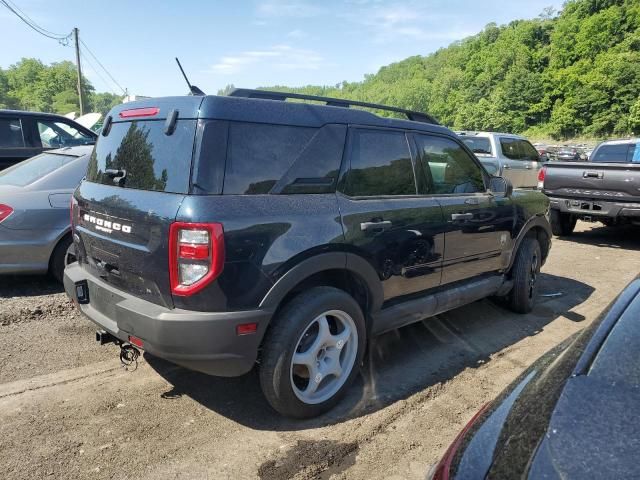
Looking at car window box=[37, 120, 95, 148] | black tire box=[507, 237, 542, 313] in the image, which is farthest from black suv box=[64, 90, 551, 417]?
car window box=[37, 120, 95, 148]

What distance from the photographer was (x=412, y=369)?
3701 millimetres

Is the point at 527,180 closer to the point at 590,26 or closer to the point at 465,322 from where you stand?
the point at 465,322

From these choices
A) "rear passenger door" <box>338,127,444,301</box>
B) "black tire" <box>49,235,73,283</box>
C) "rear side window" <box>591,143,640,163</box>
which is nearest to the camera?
"rear passenger door" <box>338,127,444,301</box>

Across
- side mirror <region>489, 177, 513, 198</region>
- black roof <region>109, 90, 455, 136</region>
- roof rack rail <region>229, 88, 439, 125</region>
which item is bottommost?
side mirror <region>489, 177, 513, 198</region>

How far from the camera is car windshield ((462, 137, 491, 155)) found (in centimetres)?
1202

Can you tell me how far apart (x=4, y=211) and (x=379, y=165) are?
12.2 ft

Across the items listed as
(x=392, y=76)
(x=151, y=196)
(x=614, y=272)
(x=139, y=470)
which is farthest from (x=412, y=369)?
(x=392, y=76)

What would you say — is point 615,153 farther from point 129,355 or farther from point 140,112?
point 129,355

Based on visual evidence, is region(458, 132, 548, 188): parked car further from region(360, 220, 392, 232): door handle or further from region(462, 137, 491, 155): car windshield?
region(360, 220, 392, 232): door handle

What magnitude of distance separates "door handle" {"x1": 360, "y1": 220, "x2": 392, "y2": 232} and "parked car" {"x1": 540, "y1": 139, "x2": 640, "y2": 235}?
6224mm

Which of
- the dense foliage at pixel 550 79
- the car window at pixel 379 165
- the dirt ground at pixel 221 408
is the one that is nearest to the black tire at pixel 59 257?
the dirt ground at pixel 221 408

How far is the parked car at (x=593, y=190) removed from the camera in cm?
766

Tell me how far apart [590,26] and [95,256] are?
4289 inches

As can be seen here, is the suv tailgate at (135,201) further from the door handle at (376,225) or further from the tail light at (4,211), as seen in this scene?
the tail light at (4,211)
